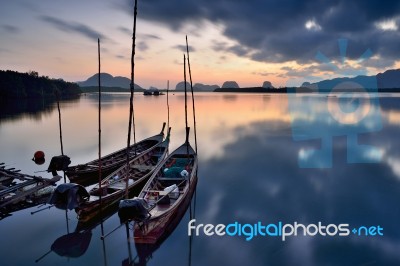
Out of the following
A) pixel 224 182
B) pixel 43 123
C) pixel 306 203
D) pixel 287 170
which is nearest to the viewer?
pixel 306 203

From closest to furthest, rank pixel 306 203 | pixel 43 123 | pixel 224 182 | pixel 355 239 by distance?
pixel 355 239 → pixel 306 203 → pixel 224 182 → pixel 43 123

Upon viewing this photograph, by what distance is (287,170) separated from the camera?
2592 cm

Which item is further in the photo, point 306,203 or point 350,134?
point 350,134

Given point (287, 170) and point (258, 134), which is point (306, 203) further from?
point (258, 134)

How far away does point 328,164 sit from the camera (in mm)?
27234

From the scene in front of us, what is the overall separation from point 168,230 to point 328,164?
64.3ft

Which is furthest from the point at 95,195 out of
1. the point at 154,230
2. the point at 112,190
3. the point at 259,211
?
the point at 259,211

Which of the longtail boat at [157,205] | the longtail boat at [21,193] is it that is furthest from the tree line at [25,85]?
the longtail boat at [157,205]

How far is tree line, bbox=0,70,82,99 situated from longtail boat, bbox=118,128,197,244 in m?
90.3

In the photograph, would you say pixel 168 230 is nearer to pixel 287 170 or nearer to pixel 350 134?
pixel 287 170

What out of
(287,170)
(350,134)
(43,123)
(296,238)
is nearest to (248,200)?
(296,238)

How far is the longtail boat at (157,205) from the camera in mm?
11766

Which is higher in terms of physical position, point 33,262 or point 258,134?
point 258,134

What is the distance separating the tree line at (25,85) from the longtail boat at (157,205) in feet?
296
